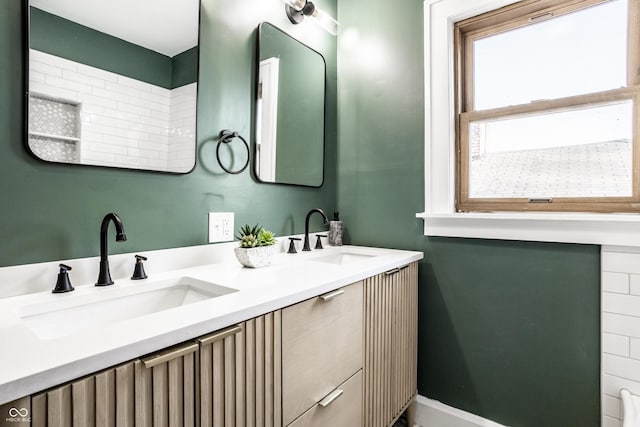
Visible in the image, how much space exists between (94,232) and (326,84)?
144 centimetres

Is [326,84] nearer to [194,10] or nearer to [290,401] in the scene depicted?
[194,10]

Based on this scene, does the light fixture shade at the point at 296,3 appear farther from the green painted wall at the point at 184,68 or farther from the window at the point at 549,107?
the window at the point at 549,107

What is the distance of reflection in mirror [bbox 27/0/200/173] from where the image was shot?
928 millimetres

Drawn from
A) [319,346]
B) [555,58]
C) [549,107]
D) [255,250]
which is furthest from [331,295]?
[555,58]

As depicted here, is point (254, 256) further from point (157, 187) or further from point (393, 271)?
point (393, 271)

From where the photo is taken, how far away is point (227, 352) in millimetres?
729

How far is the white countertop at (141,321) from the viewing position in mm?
495

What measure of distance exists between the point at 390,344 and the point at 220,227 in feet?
2.82

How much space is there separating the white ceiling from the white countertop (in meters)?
0.79

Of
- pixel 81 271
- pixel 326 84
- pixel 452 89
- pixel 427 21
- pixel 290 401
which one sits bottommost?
pixel 290 401

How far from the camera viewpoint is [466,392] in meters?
1.58

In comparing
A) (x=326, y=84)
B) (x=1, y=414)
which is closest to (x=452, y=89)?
(x=326, y=84)

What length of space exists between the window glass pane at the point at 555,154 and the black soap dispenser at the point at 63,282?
1618 millimetres

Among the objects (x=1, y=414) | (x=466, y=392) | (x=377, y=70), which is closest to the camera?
(x=1, y=414)
